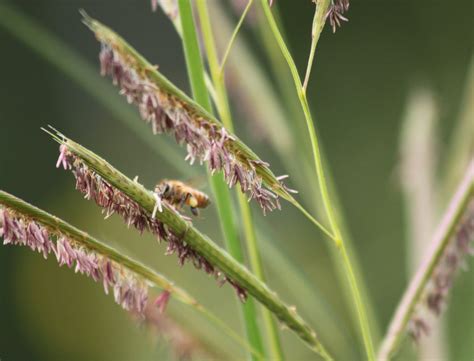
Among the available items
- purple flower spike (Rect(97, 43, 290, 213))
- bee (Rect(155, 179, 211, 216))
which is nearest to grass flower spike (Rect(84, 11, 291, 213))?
purple flower spike (Rect(97, 43, 290, 213))

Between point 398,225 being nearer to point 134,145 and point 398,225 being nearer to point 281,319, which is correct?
point 134,145

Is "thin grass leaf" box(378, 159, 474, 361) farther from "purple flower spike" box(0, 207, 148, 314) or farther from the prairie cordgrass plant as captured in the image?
"purple flower spike" box(0, 207, 148, 314)

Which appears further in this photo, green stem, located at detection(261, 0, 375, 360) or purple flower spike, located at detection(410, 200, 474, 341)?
purple flower spike, located at detection(410, 200, 474, 341)

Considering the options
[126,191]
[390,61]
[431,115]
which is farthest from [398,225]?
[126,191]

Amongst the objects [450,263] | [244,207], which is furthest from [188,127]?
[450,263]

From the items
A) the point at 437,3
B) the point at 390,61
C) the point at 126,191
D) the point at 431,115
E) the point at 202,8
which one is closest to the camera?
the point at 126,191

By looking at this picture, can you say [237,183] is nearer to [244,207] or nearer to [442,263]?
[244,207]

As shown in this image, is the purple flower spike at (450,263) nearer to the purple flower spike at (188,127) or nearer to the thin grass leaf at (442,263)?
the thin grass leaf at (442,263)
